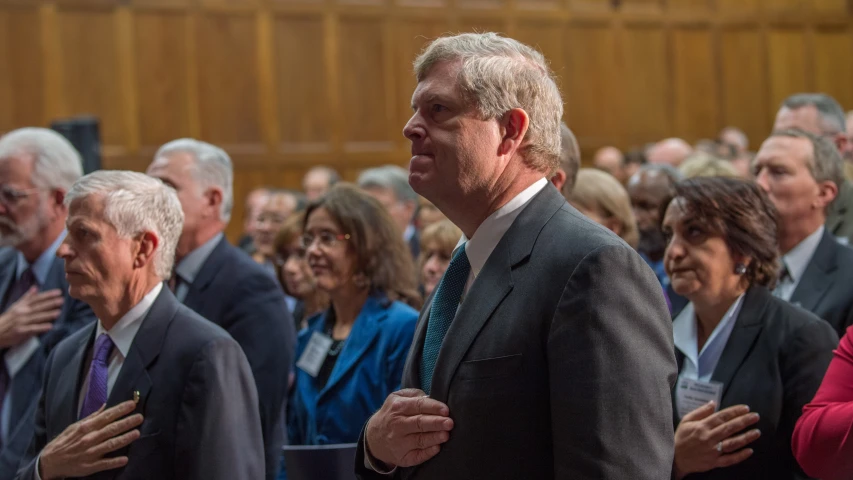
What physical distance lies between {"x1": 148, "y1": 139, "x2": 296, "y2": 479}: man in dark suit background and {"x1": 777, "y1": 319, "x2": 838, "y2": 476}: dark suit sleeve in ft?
5.12

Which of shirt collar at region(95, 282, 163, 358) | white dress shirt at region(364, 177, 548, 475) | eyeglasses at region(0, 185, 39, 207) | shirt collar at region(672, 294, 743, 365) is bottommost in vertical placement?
shirt collar at region(672, 294, 743, 365)

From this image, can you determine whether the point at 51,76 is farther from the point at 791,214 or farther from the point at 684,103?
the point at 791,214

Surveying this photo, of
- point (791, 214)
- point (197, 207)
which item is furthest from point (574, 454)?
point (197, 207)

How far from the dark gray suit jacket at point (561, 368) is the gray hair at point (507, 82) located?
19 centimetres

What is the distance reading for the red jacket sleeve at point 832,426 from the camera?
6.71ft

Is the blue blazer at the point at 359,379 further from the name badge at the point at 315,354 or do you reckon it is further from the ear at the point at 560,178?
the ear at the point at 560,178

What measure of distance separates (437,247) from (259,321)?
830 mm

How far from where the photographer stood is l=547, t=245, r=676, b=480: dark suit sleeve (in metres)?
1.57

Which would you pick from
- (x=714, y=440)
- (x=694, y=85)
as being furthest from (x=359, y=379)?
(x=694, y=85)

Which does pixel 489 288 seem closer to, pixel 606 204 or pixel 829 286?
pixel 829 286

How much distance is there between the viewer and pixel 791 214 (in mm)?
3246

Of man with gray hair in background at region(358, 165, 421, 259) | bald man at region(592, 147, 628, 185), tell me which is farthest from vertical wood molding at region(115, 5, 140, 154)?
bald man at region(592, 147, 628, 185)

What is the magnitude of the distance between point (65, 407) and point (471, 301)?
1.31 metres

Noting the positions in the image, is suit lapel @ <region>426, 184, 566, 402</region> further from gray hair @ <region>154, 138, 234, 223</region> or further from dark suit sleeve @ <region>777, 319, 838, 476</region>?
gray hair @ <region>154, 138, 234, 223</region>
